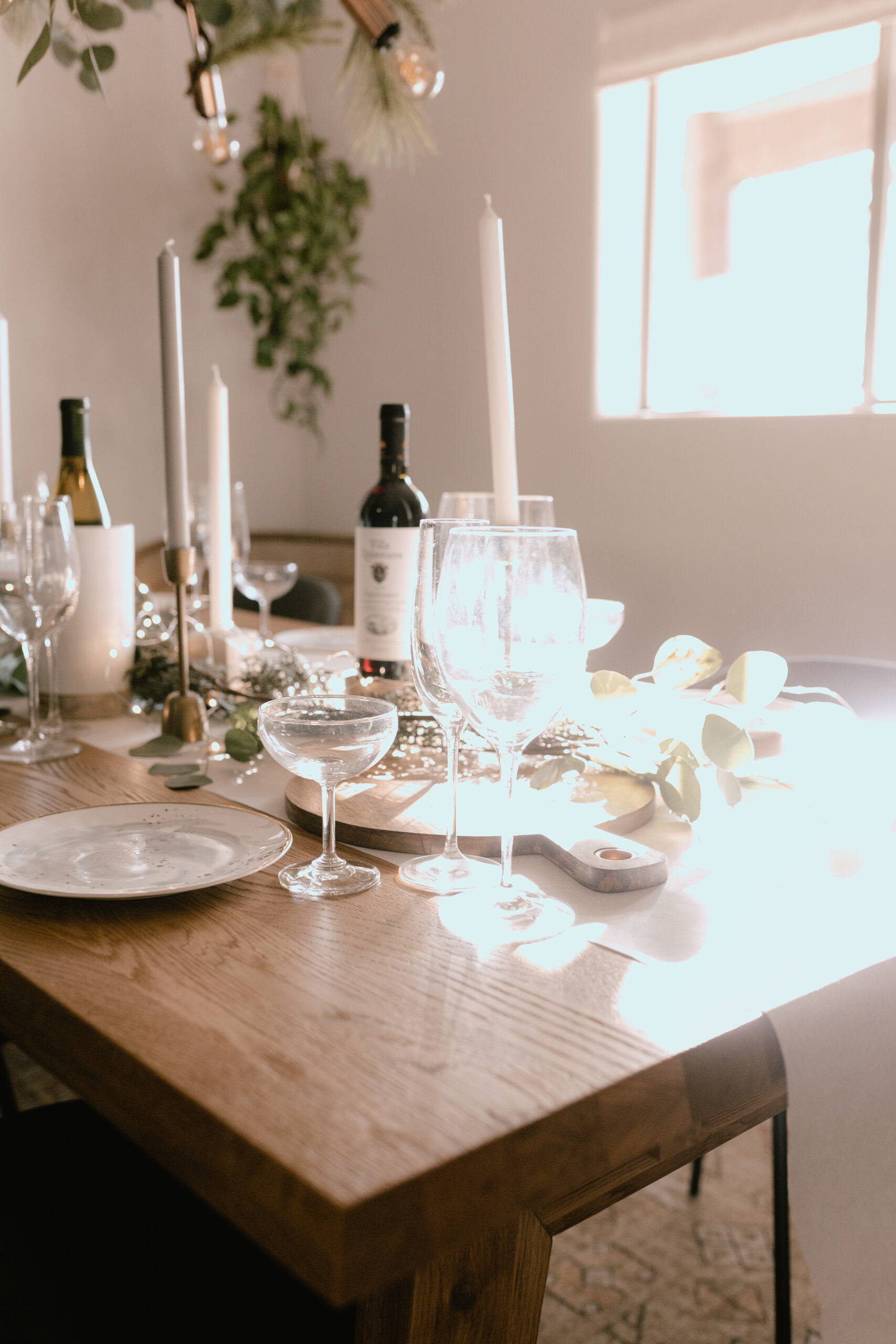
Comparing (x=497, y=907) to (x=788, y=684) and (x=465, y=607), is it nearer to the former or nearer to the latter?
(x=465, y=607)

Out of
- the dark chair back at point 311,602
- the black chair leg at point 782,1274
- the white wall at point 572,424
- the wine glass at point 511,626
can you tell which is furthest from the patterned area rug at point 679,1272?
the white wall at point 572,424

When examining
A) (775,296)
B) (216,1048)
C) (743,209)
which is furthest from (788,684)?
(743,209)

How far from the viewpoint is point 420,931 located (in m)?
0.64

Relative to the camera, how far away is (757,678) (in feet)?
2.75

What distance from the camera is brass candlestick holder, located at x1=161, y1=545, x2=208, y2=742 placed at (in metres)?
1.09

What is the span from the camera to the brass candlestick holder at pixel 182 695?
1.09m

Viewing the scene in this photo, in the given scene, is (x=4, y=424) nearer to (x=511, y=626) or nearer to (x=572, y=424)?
(x=511, y=626)

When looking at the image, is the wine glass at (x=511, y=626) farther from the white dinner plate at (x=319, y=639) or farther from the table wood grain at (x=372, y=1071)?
the white dinner plate at (x=319, y=639)

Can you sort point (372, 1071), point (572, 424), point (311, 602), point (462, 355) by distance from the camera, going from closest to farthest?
point (372, 1071) → point (311, 602) → point (572, 424) → point (462, 355)

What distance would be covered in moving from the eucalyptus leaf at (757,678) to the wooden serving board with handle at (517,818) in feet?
0.37

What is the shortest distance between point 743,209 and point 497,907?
2961 millimetres

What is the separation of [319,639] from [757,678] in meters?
0.96

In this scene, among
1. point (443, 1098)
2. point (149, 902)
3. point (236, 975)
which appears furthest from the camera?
point (149, 902)

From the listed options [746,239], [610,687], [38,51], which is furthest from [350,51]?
[746,239]
